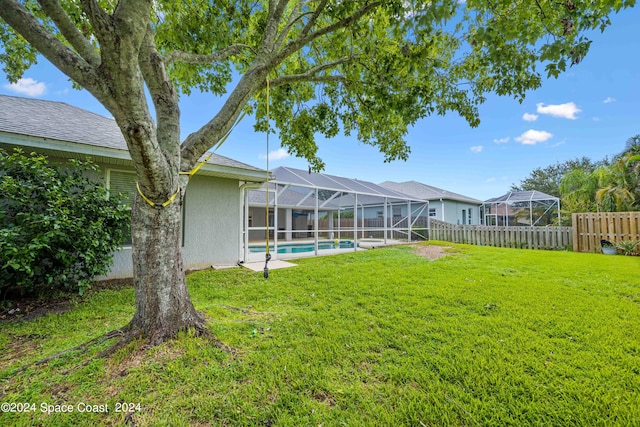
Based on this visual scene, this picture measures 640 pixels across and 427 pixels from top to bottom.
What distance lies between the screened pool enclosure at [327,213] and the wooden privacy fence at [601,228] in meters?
6.68

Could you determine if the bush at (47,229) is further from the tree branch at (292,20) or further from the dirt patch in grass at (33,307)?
the tree branch at (292,20)

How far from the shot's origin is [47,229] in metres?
4.08

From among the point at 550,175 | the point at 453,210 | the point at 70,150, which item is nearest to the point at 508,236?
the point at 453,210

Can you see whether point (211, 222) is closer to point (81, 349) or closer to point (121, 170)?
point (121, 170)

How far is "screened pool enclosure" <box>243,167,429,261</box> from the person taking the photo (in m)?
12.3

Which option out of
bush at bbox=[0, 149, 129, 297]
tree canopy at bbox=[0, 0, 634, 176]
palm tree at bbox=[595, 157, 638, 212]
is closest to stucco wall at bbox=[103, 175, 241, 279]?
bush at bbox=[0, 149, 129, 297]

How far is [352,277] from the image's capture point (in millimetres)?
6258

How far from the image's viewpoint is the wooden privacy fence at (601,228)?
9273mm

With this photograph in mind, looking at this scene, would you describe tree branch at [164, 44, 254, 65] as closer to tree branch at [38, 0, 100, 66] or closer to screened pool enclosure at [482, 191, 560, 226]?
tree branch at [38, 0, 100, 66]

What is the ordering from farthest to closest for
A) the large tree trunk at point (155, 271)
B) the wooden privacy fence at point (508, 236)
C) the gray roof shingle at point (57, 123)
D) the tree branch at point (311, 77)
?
1. the wooden privacy fence at point (508, 236)
2. the gray roof shingle at point (57, 123)
3. the tree branch at point (311, 77)
4. the large tree trunk at point (155, 271)

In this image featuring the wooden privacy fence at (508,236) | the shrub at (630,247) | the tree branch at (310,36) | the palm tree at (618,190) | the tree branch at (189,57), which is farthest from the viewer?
the wooden privacy fence at (508,236)

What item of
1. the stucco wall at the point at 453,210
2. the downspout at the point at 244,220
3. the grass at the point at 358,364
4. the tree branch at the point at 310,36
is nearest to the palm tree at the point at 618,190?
the grass at the point at 358,364

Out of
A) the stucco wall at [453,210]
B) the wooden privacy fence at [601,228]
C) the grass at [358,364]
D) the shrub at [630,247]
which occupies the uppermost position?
the stucco wall at [453,210]

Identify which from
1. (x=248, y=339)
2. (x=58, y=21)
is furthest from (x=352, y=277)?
(x=58, y=21)
